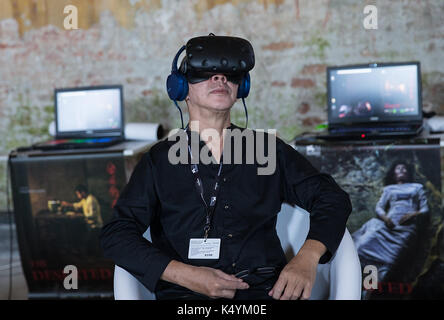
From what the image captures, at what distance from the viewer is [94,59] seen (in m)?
3.84

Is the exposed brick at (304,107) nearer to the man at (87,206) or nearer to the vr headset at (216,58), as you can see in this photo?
the man at (87,206)

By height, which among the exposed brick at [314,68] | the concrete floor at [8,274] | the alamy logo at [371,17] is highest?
the alamy logo at [371,17]

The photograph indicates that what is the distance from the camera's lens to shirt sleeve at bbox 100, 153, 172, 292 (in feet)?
4.71

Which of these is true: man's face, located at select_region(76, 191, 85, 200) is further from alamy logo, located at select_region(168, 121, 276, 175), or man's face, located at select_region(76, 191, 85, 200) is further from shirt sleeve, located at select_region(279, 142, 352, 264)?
shirt sleeve, located at select_region(279, 142, 352, 264)

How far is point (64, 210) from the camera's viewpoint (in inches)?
117

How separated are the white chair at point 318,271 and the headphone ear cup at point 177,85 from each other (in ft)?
1.44

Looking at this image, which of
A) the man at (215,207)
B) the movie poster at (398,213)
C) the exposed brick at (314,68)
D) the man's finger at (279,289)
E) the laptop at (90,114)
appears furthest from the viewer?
the exposed brick at (314,68)

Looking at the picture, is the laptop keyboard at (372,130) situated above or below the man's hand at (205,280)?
above

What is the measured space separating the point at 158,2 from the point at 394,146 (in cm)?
194

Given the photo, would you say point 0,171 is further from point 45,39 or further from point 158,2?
point 158,2

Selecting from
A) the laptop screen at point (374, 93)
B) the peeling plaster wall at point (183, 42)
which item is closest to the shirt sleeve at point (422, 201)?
the laptop screen at point (374, 93)

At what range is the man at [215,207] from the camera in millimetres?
1478

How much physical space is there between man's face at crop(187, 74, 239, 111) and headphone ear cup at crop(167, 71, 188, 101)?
0.04 meters
